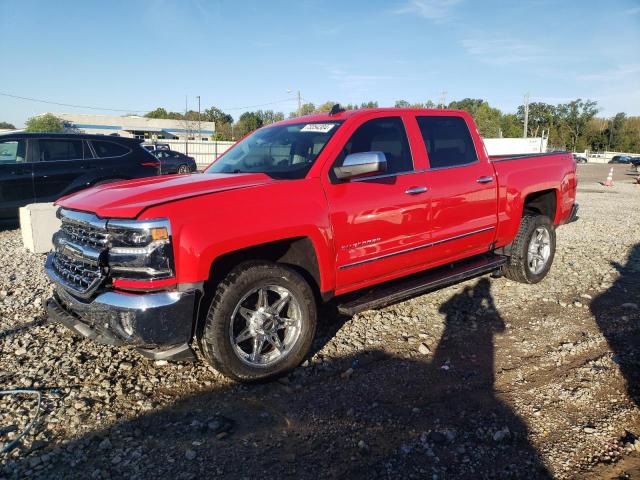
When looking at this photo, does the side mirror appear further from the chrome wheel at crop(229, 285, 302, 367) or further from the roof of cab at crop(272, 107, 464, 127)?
the chrome wheel at crop(229, 285, 302, 367)

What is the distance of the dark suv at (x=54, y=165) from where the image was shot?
8328 millimetres

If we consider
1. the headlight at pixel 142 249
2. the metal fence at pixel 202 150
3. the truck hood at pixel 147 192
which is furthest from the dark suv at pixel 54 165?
the metal fence at pixel 202 150

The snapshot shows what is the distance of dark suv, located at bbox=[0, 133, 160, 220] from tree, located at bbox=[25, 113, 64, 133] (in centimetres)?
5389

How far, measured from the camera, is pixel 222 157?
4.82 meters

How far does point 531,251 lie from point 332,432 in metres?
3.96

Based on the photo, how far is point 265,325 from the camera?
3475 mm

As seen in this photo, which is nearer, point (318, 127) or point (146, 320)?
point (146, 320)

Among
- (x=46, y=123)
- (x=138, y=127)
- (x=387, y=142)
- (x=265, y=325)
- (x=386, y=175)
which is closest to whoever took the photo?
(x=265, y=325)

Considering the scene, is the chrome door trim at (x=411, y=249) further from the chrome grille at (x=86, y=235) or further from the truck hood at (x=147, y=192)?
the chrome grille at (x=86, y=235)

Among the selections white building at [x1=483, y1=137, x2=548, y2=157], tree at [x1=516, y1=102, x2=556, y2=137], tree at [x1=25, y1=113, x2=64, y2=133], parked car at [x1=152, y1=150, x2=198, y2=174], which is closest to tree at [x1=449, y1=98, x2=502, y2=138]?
tree at [x1=516, y1=102, x2=556, y2=137]

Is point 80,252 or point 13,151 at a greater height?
point 13,151

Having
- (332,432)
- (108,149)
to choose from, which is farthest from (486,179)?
(108,149)

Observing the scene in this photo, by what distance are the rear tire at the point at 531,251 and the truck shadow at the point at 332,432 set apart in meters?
2.24

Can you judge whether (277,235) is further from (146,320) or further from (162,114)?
(162,114)
